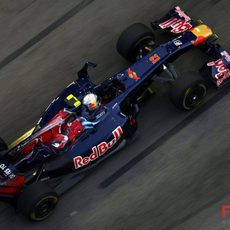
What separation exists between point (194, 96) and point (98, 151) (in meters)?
2.28

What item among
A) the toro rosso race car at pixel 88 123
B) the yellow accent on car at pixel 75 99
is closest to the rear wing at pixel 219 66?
the toro rosso race car at pixel 88 123

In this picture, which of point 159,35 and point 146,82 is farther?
point 159,35

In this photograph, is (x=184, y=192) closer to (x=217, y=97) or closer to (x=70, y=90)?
(x=217, y=97)

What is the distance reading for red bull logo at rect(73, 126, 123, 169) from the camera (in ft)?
33.1

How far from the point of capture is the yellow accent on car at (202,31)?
1108 centimetres

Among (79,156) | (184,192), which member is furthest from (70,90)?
(184,192)

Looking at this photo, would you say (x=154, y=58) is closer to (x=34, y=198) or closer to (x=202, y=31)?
(x=202, y=31)

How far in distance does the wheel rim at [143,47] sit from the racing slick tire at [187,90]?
4.21ft

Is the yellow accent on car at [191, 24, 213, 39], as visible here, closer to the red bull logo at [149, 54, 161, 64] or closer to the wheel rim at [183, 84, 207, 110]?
the red bull logo at [149, 54, 161, 64]

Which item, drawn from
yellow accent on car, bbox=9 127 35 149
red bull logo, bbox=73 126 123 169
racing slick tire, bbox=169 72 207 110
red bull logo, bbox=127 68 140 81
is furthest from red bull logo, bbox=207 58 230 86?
yellow accent on car, bbox=9 127 35 149

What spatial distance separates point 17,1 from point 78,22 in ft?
6.15

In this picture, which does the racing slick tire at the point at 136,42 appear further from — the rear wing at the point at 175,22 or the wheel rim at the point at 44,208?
the wheel rim at the point at 44,208

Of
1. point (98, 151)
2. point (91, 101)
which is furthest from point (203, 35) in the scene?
point (98, 151)

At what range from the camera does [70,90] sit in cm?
1062
